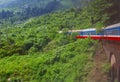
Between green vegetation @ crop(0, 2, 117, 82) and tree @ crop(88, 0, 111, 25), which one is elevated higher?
tree @ crop(88, 0, 111, 25)

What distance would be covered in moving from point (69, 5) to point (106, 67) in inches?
313

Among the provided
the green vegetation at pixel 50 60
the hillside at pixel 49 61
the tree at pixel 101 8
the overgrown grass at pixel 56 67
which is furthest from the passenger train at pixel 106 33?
the tree at pixel 101 8

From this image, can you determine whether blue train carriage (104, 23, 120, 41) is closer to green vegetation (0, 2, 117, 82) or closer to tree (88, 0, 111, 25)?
green vegetation (0, 2, 117, 82)

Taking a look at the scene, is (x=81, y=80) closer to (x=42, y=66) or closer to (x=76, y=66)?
(x=76, y=66)

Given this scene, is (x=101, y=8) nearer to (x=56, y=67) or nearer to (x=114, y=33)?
(x=56, y=67)

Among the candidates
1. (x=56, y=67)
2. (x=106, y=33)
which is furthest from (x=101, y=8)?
(x=56, y=67)

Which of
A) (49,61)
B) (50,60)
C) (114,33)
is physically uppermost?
(114,33)

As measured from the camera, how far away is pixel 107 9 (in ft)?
147

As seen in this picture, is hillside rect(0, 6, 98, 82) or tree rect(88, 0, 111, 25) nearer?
hillside rect(0, 6, 98, 82)

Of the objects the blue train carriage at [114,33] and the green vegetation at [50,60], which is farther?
the green vegetation at [50,60]

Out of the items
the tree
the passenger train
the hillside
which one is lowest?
the hillside

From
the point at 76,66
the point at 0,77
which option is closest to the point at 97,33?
the point at 76,66

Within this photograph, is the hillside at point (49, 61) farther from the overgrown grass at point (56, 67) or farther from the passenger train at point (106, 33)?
the passenger train at point (106, 33)

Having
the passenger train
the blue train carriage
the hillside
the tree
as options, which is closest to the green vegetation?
the hillside
